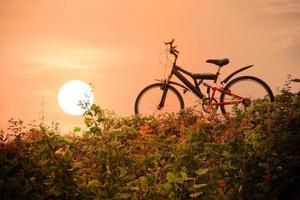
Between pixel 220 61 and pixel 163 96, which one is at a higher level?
pixel 220 61

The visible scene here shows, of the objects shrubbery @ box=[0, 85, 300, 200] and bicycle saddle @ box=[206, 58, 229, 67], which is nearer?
shrubbery @ box=[0, 85, 300, 200]

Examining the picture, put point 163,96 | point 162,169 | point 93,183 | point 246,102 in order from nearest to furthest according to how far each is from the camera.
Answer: point 93,183, point 162,169, point 246,102, point 163,96

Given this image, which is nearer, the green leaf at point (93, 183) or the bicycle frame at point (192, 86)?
the green leaf at point (93, 183)

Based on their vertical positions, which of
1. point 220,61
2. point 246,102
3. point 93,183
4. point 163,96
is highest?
point 220,61

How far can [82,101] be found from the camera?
668 cm

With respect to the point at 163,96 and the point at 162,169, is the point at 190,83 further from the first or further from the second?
the point at 162,169

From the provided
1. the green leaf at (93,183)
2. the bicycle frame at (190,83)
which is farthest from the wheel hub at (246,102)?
the green leaf at (93,183)

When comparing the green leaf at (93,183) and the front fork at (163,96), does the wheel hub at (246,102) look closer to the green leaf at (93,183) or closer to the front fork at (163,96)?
the front fork at (163,96)

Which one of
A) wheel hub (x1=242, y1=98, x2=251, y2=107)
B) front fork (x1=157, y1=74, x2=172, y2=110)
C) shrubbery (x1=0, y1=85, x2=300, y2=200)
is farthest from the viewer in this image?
front fork (x1=157, y1=74, x2=172, y2=110)

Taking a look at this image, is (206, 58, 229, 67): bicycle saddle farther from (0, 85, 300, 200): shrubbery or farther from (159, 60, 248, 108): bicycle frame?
(0, 85, 300, 200): shrubbery

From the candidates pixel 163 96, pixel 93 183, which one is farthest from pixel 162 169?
pixel 163 96

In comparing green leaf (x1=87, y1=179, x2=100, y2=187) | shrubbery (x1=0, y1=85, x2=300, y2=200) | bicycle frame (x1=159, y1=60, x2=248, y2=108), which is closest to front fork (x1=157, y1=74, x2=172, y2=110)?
bicycle frame (x1=159, y1=60, x2=248, y2=108)

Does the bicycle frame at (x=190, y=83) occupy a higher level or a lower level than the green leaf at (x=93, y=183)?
higher

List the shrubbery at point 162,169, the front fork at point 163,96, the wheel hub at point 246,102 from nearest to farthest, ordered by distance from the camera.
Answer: the shrubbery at point 162,169 < the wheel hub at point 246,102 < the front fork at point 163,96
